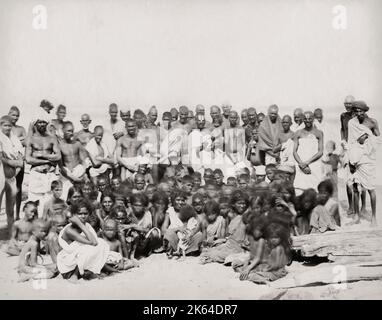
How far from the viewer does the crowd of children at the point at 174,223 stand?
691 centimetres

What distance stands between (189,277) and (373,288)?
7.83 feet

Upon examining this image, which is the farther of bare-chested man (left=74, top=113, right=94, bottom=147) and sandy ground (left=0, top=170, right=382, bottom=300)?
bare-chested man (left=74, top=113, right=94, bottom=147)

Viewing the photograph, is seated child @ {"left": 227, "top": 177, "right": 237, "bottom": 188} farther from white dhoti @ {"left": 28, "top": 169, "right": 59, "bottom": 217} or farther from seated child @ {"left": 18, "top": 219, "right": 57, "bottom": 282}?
seated child @ {"left": 18, "top": 219, "right": 57, "bottom": 282}

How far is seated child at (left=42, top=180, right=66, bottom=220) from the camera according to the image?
277 inches

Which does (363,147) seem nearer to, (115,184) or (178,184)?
(178,184)

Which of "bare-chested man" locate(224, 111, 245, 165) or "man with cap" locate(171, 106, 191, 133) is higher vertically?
"man with cap" locate(171, 106, 191, 133)

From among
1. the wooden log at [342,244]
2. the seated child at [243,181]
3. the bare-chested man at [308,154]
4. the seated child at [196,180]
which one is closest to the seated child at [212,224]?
the seated child at [196,180]

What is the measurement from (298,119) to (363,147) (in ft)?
3.07

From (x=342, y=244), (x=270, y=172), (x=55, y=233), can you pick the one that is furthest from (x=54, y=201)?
(x=342, y=244)

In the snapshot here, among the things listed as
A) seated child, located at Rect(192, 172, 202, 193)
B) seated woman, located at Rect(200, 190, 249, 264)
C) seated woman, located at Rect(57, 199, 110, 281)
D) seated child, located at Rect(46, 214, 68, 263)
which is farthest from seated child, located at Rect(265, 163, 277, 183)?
seated child, located at Rect(46, 214, 68, 263)

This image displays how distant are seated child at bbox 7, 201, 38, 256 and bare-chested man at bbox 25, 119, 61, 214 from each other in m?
0.14

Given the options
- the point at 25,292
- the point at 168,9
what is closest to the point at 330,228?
the point at 168,9

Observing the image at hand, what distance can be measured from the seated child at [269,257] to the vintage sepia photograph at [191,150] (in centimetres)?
2

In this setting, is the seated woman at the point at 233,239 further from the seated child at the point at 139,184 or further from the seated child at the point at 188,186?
the seated child at the point at 139,184
